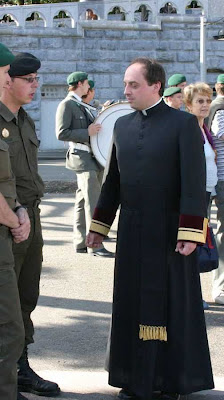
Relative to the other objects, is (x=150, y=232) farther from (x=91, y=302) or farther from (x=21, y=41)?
(x=21, y=41)

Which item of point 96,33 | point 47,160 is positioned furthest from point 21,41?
point 47,160

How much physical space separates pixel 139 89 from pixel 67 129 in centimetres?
405

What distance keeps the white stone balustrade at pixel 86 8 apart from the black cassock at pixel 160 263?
62.6 feet

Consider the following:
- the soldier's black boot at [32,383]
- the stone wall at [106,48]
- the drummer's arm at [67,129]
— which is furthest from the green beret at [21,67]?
the stone wall at [106,48]

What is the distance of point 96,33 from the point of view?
23328 millimetres

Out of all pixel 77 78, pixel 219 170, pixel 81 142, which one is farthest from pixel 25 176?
pixel 77 78

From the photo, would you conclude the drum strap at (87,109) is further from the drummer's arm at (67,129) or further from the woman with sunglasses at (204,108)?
the woman with sunglasses at (204,108)

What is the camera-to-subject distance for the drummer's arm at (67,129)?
8.62 m

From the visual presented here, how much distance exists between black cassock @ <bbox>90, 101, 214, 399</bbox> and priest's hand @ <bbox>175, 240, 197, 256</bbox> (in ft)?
0.20

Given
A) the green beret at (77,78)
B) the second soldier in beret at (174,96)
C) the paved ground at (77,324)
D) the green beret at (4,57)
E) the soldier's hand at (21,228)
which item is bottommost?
the paved ground at (77,324)

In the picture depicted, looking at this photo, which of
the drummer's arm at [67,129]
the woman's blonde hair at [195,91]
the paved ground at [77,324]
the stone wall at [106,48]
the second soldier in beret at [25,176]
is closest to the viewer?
the second soldier in beret at [25,176]

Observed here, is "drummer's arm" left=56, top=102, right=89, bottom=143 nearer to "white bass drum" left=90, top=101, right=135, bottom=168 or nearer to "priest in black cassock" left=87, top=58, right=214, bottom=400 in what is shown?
"white bass drum" left=90, top=101, right=135, bottom=168

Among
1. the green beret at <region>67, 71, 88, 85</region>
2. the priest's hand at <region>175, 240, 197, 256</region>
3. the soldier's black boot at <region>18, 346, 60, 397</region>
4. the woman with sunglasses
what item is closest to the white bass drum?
the green beret at <region>67, 71, 88, 85</region>

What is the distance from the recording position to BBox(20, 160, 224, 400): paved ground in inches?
198
